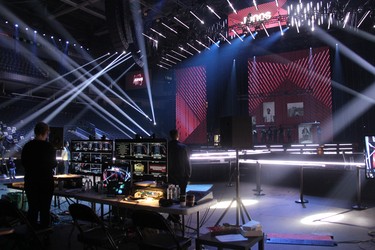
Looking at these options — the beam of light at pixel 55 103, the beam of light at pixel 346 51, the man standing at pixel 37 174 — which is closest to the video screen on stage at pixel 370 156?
the man standing at pixel 37 174

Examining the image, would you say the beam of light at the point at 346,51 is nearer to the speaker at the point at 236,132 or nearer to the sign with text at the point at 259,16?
the sign with text at the point at 259,16

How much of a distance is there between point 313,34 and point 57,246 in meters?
12.3

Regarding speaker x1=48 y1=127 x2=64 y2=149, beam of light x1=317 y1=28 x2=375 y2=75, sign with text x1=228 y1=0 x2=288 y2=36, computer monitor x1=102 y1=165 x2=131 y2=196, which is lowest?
computer monitor x1=102 y1=165 x2=131 y2=196

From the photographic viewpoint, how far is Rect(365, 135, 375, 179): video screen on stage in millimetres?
4273

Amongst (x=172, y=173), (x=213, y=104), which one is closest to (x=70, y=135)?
(x=213, y=104)

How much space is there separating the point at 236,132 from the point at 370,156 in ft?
6.02

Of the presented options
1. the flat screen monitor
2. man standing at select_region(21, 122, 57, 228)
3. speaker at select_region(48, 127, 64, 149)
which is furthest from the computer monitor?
speaker at select_region(48, 127, 64, 149)

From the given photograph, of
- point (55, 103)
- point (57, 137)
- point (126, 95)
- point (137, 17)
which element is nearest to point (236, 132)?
point (57, 137)

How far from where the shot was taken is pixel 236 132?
13.9ft

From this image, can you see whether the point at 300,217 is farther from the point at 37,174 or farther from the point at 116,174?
the point at 37,174

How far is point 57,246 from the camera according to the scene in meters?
4.52

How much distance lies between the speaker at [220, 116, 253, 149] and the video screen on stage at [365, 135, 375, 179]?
5.19 feet

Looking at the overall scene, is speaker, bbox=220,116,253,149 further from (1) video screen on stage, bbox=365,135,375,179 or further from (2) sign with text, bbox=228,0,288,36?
(2) sign with text, bbox=228,0,288,36

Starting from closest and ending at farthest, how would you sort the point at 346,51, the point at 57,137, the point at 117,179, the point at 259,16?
the point at 117,179 < the point at 57,137 < the point at 259,16 < the point at 346,51
